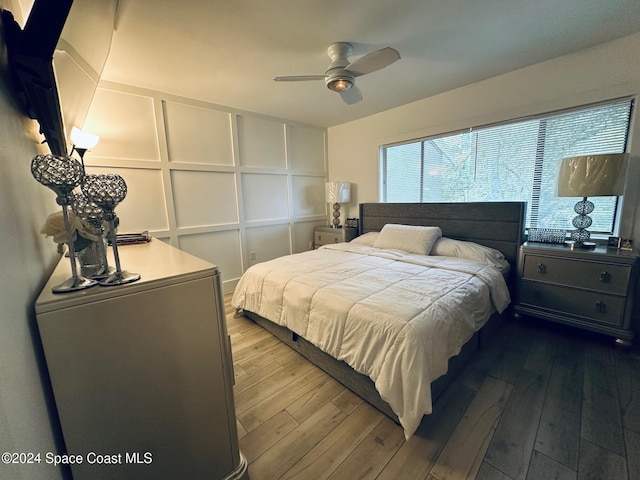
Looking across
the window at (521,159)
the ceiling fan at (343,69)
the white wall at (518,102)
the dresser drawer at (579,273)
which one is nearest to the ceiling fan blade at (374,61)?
the ceiling fan at (343,69)

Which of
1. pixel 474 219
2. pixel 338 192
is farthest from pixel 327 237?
pixel 474 219

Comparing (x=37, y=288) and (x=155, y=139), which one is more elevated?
(x=155, y=139)

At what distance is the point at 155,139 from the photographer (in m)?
2.93

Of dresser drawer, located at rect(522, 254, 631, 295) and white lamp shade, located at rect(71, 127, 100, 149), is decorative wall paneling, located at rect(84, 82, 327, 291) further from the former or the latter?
dresser drawer, located at rect(522, 254, 631, 295)

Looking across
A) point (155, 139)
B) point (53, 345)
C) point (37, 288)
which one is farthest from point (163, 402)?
point (155, 139)

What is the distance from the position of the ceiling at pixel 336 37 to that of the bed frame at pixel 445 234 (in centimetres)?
141

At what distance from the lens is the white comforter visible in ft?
4.36

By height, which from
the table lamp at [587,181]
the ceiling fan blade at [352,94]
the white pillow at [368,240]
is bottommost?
the white pillow at [368,240]

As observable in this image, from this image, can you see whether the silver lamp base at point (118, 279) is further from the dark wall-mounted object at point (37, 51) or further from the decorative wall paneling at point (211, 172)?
the decorative wall paneling at point (211, 172)

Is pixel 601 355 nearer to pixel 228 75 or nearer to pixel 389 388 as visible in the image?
pixel 389 388

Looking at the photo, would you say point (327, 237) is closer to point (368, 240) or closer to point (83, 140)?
point (368, 240)

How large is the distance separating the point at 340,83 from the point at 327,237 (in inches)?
96.4

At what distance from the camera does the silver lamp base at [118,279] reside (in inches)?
33.2

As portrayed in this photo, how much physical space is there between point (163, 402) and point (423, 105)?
12.7 feet
